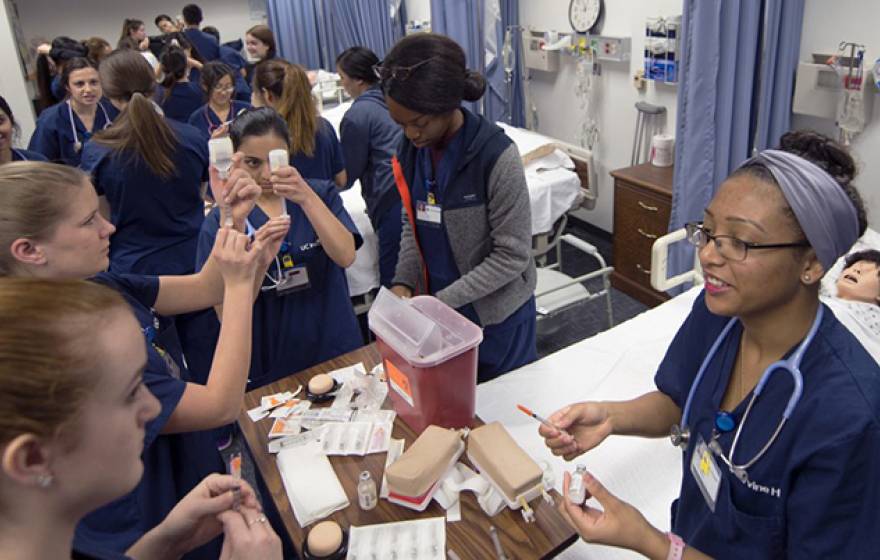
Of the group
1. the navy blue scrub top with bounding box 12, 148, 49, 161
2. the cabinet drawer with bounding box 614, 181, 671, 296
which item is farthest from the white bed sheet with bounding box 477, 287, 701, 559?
the navy blue scrub top with bounding box 12, 148, 49, 161

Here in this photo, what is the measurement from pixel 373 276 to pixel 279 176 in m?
1.59

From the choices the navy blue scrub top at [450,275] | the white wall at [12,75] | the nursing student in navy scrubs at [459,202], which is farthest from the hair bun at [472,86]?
the white wall at [12,75]

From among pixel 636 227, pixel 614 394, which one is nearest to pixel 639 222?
pixel 636 227

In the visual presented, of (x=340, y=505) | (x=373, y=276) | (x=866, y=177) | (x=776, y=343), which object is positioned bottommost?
(x=373, y=276)

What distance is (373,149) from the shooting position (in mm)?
3143

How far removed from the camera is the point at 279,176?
5.98 feet

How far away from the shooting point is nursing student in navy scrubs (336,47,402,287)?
3076 mm

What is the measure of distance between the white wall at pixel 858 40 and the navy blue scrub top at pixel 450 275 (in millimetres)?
1863

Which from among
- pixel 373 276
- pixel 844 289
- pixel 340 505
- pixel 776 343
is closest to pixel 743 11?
pixel 844 289

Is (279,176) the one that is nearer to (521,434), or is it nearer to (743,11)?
(521,434)

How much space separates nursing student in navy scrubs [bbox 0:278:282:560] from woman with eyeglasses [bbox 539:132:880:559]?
2.43 ft

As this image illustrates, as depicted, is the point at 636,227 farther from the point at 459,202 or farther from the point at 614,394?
the point at 459,202

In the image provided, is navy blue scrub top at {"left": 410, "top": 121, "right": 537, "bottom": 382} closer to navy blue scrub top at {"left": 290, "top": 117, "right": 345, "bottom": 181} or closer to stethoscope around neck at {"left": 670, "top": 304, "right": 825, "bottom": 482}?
stethoscope around neck at {"left": 670, "top": 304, "right": 825, "bottom": 482}

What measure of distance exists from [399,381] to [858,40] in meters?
2.79
